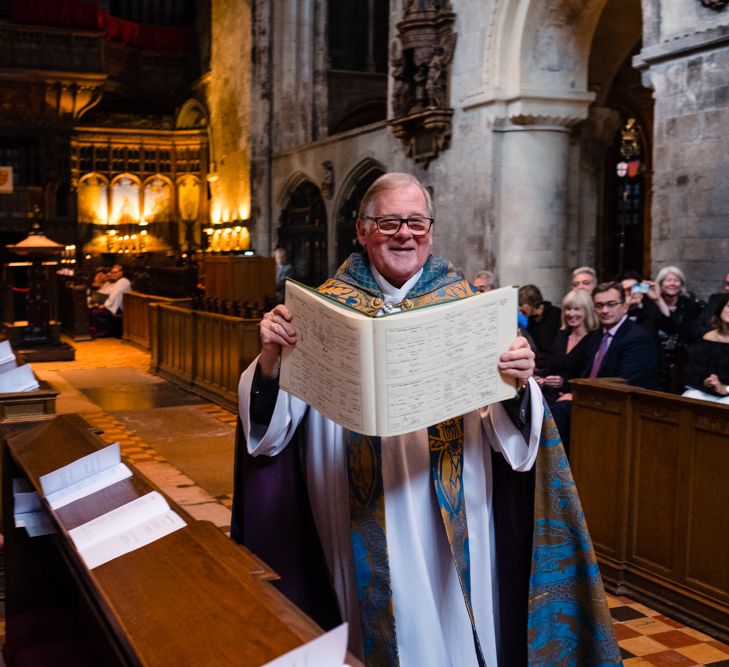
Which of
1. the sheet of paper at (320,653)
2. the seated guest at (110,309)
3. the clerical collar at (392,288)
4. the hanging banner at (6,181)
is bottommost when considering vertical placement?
the seated guest at (110,309)

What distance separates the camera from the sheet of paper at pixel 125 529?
203cm

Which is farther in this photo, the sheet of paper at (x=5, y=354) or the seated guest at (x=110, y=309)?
the seated guest at (x=110, y=309)

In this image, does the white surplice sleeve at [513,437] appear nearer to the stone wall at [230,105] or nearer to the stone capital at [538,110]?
the stone capital at [538,110]

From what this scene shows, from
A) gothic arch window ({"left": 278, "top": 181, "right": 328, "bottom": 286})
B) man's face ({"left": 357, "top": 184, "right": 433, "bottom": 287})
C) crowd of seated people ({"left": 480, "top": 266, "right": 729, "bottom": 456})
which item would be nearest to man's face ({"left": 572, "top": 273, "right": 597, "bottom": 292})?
crowd of seated people ({"left": 480, "top": 266, "right": 729, "bottom": 456})

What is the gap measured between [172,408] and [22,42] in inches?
571

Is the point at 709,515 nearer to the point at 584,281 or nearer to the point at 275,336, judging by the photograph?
the point at 275,336

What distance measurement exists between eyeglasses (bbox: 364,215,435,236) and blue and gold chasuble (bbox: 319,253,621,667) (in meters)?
0.15

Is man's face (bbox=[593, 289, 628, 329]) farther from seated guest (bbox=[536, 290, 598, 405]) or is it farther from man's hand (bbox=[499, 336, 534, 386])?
man's hand (bbox=[499, 336, 534, 386])

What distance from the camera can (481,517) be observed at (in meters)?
2.53

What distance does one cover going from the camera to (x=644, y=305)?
697 cm

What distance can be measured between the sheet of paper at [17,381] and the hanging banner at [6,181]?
18.6m

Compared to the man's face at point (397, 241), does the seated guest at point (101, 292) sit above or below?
below

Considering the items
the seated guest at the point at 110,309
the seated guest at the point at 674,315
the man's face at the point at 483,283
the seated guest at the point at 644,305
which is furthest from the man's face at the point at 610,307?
the seated guest at the point at 110,309

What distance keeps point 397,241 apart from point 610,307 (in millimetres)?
3218
